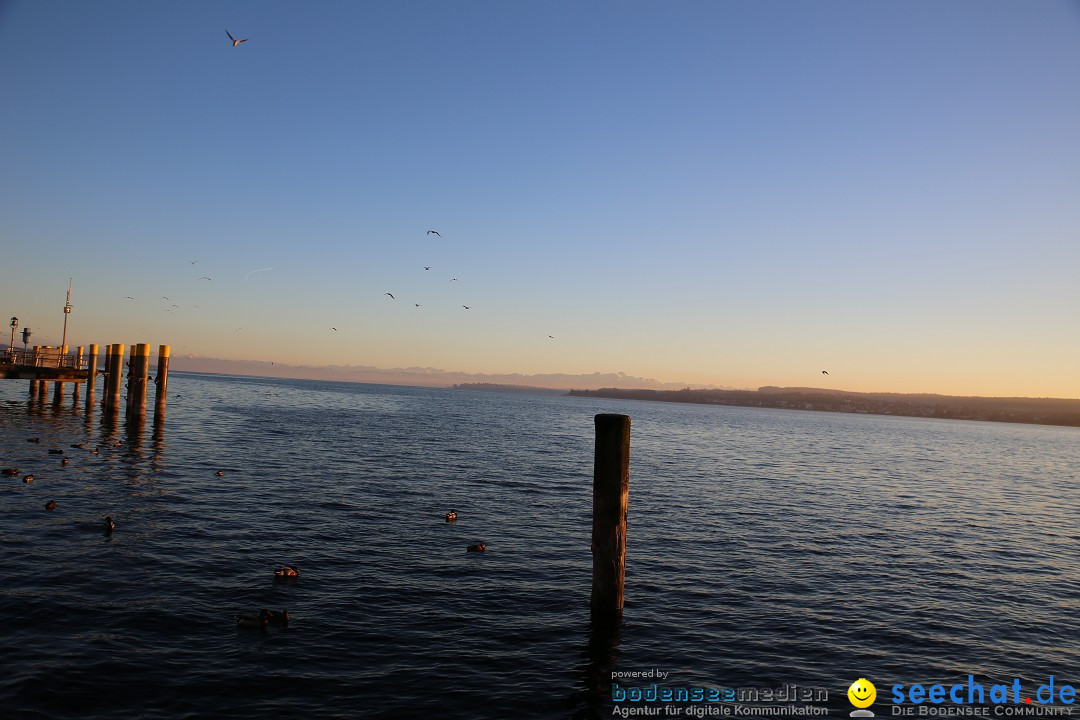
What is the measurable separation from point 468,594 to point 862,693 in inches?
341

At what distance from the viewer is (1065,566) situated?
22656mm

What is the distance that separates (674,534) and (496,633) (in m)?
11.8

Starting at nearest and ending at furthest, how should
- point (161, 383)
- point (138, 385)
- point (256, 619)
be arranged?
point (256, 619) → point (138, 385) → point (161, 383)

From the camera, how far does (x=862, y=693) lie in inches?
466

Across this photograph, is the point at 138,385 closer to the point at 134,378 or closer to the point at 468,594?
the point at 134,378

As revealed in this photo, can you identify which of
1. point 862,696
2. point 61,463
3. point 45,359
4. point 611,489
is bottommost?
point 862,696

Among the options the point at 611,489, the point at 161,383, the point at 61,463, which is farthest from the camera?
the point at 161,383

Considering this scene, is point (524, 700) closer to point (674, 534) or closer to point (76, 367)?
point (674, 534)

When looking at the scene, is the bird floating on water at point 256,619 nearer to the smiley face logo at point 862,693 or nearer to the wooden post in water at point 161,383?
the smiley face logo at point 862,693

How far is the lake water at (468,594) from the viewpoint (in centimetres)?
1112

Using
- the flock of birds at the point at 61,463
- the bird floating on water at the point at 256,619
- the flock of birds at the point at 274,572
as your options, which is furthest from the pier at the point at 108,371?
the bird floating on water at the point at 256,619

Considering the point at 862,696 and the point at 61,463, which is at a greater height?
the point at 61,463

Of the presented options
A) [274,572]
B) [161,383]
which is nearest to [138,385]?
[161,383]

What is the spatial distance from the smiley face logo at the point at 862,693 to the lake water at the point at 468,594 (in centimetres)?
20
